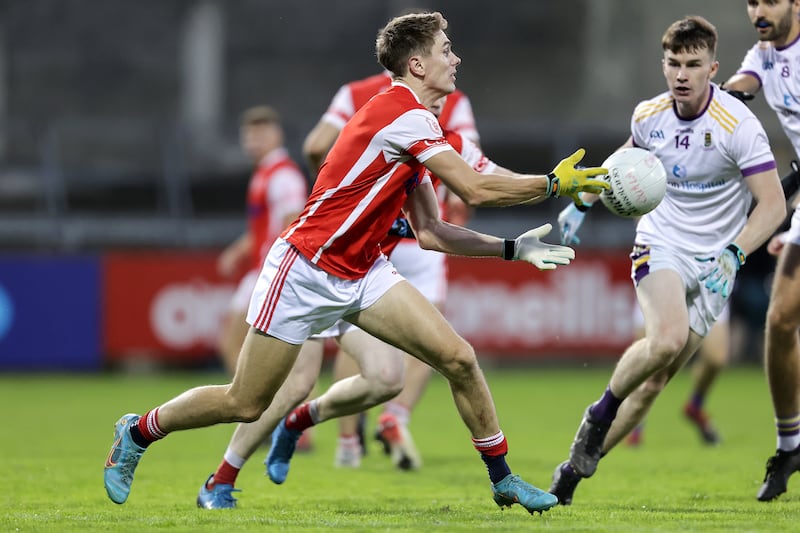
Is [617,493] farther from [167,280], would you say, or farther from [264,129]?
[167,280]

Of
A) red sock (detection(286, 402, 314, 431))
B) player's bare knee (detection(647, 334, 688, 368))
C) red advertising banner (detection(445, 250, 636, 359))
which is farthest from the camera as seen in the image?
red advertising banner (detection(445, 250, 636, 359))

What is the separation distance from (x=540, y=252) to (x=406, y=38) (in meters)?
1.17

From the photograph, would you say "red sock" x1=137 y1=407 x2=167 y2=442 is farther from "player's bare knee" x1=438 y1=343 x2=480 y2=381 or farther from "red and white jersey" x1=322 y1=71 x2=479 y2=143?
"red and white jersey" x1=322 y1=71 x2=479 y2=143

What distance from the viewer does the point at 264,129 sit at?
1063 centimetres

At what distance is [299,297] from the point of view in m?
6.23

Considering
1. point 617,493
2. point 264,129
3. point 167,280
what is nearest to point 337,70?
point 167,280

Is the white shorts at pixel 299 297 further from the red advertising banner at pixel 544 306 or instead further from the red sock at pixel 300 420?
the red advertising banner at pixel 544 306

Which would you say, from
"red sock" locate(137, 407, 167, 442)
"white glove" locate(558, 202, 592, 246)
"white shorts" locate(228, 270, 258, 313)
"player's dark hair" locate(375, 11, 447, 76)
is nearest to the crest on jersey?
"player's dark hair" locate(375, 11, 447, 76)

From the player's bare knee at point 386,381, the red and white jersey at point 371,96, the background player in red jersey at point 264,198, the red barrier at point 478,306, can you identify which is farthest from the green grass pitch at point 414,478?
the red and white jersey at point 371,96

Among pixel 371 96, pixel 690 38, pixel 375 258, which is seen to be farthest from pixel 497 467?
pixel 371 96

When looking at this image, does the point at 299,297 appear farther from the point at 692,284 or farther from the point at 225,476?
the point at 692,284

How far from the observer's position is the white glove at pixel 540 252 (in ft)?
20.1

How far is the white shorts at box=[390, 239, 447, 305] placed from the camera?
8852 millimetres

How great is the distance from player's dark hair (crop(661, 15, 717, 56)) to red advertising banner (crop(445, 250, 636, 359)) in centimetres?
974
